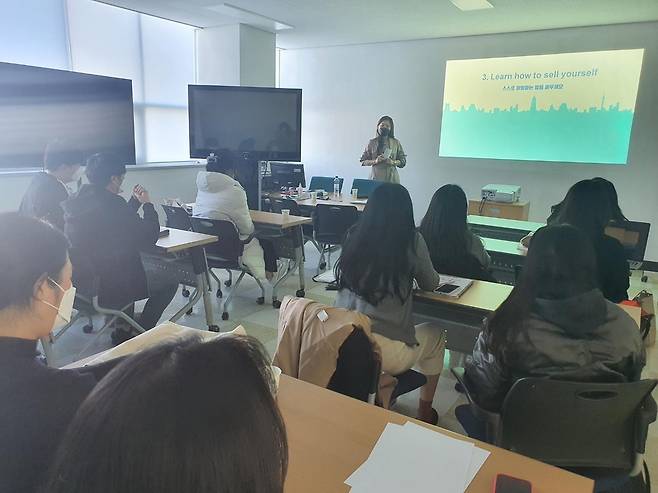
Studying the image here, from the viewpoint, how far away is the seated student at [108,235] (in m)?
2.78

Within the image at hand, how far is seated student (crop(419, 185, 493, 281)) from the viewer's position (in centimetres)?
273

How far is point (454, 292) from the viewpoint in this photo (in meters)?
2.31

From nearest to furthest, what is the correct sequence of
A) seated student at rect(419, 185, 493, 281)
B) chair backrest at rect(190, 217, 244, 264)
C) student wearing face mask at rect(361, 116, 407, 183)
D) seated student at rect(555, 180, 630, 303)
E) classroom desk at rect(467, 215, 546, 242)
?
seated student at rect(555, 180, 630, 303), seated student at rect(419, 185, 493, 281), chair backrest at rect(190, 217, 244, 264), classroom desk at rect(467, 215, 546, 242), student wearing face mask at rect(361, 116, 407, 183)

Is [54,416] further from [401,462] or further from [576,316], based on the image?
[576,316]

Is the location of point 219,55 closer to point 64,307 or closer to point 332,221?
point 332,221

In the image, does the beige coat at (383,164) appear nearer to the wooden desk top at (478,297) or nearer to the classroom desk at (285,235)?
the classroom desk at (285,235)

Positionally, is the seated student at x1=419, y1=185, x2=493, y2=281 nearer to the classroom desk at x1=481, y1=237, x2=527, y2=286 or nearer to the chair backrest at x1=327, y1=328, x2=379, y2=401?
the classroom desk at x1=481, y1=237, x2=527, y2=286

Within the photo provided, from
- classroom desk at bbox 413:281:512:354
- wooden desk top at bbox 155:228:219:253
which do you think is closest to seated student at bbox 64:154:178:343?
wooden desk top at bbox 155:228:219:253

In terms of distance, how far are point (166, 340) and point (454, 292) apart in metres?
1.96

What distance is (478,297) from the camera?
2.29 metres

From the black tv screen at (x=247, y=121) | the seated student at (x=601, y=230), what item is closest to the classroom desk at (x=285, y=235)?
the black tv screen at (x=247, y=121)

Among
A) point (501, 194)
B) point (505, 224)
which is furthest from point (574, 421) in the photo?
point (501, 194)

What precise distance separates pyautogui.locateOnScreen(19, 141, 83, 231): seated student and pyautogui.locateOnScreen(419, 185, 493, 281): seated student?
2.37 m

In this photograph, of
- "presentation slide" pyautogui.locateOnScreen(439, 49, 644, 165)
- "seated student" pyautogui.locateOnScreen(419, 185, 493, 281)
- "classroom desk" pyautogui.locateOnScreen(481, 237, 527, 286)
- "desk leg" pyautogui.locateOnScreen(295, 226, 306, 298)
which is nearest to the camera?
"seated student" pyautogui.locateOnScreen(419, 185, 493, 281)
